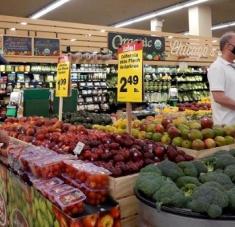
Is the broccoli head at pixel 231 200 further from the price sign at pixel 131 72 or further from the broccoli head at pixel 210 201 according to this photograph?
the price sign at pixel 131 72

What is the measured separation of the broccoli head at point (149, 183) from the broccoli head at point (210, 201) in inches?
7.5

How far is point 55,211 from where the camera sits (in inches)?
72.4

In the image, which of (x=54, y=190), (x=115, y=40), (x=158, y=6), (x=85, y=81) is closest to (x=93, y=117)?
(x=54, y=190)

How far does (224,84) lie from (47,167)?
1954 mm

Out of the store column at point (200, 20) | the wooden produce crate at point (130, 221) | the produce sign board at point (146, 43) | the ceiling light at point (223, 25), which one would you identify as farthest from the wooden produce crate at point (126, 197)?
the ceiling light at point (223, 25)

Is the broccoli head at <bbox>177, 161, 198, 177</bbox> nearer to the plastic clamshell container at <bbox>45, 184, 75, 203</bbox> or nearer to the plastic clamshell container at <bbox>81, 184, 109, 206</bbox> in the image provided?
the plastic clamshell container at <bbox>81, 184, 109, 206</bbox>

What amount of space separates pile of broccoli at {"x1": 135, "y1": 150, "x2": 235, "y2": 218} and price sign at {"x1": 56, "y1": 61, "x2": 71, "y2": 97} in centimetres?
223

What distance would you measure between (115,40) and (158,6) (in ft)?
14.4

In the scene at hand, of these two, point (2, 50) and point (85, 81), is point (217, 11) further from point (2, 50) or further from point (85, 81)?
point (2, 50)

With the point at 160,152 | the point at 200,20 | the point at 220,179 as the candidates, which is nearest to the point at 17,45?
the point at 160,152

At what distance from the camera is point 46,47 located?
9.49 meters

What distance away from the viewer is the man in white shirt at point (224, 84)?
10.6 ft

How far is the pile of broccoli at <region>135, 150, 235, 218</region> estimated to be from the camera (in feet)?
4.79

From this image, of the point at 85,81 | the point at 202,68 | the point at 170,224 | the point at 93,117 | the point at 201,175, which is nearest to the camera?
the point at 170,224
